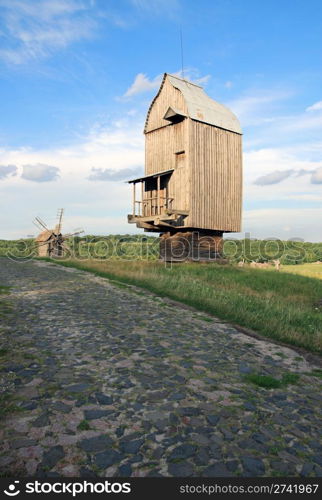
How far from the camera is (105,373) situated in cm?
583

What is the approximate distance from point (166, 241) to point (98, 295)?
13794 millimetres

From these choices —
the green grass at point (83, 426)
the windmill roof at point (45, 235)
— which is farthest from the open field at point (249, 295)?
the windmill roof at point (45, 235)

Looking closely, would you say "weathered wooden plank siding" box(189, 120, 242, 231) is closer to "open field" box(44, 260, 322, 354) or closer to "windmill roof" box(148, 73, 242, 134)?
"windmill roof" box(148, 73, 242, 134)

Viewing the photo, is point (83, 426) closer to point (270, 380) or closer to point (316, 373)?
point (270, 380)

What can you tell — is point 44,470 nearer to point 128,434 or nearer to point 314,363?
point 128,434

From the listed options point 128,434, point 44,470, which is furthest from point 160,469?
point 44,470

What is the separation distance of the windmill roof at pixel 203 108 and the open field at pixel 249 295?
31.1 feet

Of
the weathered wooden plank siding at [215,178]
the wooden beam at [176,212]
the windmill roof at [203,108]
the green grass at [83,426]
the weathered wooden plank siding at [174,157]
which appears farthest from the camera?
the windmill roof at [203,108]

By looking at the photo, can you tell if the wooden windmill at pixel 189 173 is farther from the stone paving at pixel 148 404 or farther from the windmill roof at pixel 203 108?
the stone paving at pixel 148 404

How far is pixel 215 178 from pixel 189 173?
2.36m

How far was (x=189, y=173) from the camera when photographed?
23.4m

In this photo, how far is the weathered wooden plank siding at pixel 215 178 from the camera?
23.9 metres

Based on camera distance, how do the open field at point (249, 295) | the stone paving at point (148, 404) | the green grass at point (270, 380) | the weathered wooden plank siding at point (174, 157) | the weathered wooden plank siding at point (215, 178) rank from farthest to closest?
the weathered wooden plank siding at point (215, 178), the weathered wooden plank siding at point (174, 157), the open field at point (249, 295), the green grass at point (270, 380), the stone paving at point (148, 404)

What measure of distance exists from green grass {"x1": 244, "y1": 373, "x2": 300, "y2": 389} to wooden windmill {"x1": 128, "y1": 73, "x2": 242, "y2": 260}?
17.3 meters
